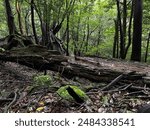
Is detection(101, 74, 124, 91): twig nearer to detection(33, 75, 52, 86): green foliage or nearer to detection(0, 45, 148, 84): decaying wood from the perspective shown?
detection(0, 45, 148, 84): decaying wood

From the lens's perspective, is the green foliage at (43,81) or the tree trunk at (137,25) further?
the tree trunk at (137,25)

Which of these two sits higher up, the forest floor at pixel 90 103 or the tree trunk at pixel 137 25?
the tree trunk at pixel 137 25

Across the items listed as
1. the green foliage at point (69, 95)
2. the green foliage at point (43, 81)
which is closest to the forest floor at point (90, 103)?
the green foliage at point (69, 95)

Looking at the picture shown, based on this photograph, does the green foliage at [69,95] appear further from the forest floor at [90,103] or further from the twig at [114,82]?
the twig at [114,82]

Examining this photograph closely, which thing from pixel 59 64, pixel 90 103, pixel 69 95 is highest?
pixel 59 64

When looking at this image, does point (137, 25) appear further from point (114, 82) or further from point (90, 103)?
point (90, 103)

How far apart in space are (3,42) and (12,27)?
1.64m

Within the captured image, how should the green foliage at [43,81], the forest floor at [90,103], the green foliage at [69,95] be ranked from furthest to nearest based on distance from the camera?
the green foliage at [43,81], the green foliage at [69,95], the forest floor at [90,103]

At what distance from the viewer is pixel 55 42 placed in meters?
10.4

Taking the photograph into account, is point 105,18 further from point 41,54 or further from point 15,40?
point 41,54

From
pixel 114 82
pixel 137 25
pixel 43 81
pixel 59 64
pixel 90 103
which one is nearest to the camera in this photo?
pixel 90 103

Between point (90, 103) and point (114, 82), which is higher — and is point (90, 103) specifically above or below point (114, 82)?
below

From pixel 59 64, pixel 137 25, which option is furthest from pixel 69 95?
pixel 137 25

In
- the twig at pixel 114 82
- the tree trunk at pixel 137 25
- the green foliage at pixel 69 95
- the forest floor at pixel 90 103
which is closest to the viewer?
the forest floor at pixel 90 103
